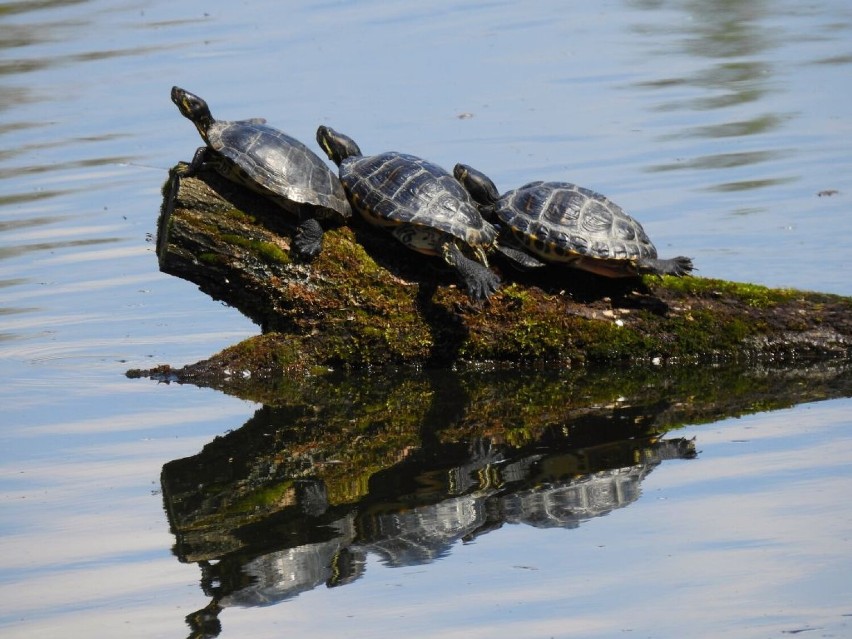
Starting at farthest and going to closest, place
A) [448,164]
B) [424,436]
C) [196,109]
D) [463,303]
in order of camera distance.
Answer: [448,164] < [196,109] < [463,303] < [424,436]

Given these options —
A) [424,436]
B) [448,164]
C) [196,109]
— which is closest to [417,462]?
[424,436]

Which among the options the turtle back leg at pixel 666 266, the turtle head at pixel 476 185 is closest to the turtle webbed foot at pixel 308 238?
the turtle head at pixel 476 185

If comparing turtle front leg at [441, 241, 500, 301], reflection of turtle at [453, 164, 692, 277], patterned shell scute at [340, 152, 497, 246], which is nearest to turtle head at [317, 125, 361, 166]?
patterned shell scute at [340, 152, 497, 246]

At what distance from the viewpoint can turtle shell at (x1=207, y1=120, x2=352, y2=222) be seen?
28.3 ft

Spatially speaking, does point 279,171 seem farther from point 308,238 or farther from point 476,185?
point 476,185

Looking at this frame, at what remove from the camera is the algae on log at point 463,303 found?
28.9ft

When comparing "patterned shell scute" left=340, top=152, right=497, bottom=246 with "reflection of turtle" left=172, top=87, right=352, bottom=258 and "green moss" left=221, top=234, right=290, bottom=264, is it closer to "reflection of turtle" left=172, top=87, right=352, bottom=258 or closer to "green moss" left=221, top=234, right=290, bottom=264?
"reflection of turtle" left=172, top=87, right=352, bottom=258

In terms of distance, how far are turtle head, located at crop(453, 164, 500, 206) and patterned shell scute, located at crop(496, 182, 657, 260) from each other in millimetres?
187

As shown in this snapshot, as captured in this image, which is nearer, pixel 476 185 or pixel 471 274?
pixel 471 274

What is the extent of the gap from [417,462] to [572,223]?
2.24 m

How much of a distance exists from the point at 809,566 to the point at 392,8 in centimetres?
1857

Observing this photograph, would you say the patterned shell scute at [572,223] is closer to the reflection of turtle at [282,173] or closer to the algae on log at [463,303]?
the algae on log at [463,303]

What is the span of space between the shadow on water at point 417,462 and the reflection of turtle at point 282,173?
117cm

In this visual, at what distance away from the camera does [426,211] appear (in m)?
8.63
